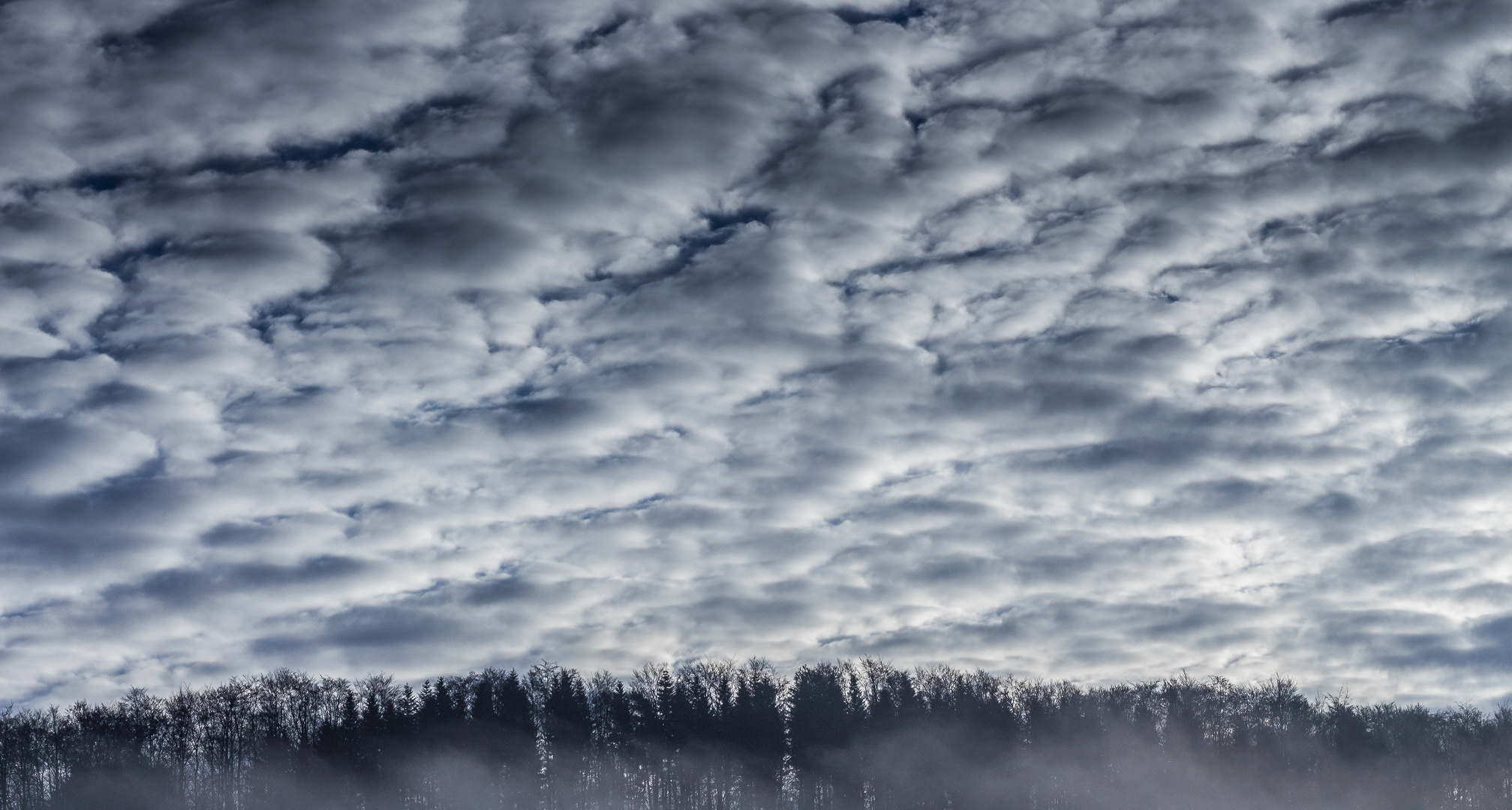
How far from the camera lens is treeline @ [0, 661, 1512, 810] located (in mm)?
125125

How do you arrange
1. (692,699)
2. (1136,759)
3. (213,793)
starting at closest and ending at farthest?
1. (213,793)
2. (692,699)
3. (1136,759)

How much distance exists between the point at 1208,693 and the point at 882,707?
47.3 m

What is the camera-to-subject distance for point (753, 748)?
137250 mm

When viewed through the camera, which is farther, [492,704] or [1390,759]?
[1390,759]

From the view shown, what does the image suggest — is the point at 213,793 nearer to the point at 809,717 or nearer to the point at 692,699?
the point at 692,699

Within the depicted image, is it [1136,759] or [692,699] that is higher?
[692,699]

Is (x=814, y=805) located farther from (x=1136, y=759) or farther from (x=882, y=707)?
(x=1136, y=759)

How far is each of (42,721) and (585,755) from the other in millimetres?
56321

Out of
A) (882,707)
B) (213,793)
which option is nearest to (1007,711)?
(882,707)

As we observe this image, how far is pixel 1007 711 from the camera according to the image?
15038cm

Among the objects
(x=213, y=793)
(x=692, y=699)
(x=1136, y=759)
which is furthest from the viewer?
(x=1136, y=759)

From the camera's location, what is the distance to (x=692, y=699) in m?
142

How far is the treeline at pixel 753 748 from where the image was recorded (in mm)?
125125

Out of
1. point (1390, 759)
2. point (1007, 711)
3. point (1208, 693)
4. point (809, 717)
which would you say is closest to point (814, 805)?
point (809, 717)
